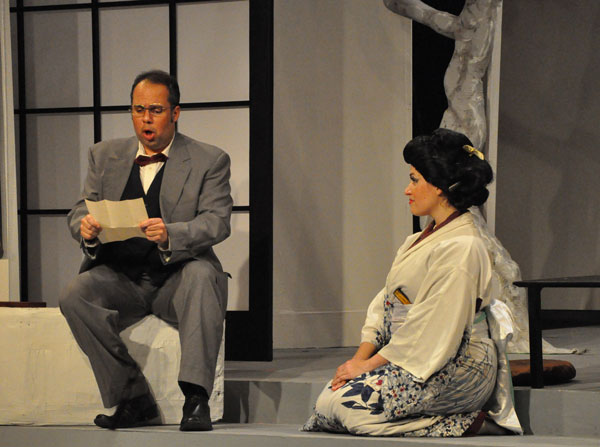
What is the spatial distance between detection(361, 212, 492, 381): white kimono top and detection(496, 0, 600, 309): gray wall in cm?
330

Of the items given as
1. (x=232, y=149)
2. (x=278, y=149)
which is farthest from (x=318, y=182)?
(x=232, y=149)

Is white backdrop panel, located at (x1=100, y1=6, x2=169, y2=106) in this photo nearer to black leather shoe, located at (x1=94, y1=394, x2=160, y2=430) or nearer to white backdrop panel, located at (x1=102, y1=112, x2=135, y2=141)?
white backdrop panel, located at (x1=102, y1=112, x2=135, y2=141)

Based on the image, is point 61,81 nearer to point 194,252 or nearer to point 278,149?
point 278,149

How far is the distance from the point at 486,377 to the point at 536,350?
37 cm

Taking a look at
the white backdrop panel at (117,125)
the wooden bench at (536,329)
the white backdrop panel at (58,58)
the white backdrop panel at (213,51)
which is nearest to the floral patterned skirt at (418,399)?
the wooden bench at (536,329)

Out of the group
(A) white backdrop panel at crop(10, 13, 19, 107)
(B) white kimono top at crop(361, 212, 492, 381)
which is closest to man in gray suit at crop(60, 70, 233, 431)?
(B) white kimono top at crop(361, 212, 492, 381)

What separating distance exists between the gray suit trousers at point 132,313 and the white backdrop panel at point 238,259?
3.29ft

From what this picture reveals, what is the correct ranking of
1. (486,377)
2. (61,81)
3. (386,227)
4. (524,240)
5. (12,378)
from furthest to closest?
(524,240) → (386,227) → (61,81) → (12,378) → (486,377)

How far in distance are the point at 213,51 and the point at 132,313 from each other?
5.18 feet

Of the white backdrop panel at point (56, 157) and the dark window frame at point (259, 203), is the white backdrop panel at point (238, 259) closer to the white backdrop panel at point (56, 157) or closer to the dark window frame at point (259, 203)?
the dark window frame at point (259, 203)

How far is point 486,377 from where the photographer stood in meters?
3.04

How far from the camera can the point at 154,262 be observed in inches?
138

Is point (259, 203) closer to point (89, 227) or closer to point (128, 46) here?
point (128, 46)

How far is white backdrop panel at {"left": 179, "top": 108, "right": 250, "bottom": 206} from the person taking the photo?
4496mm
